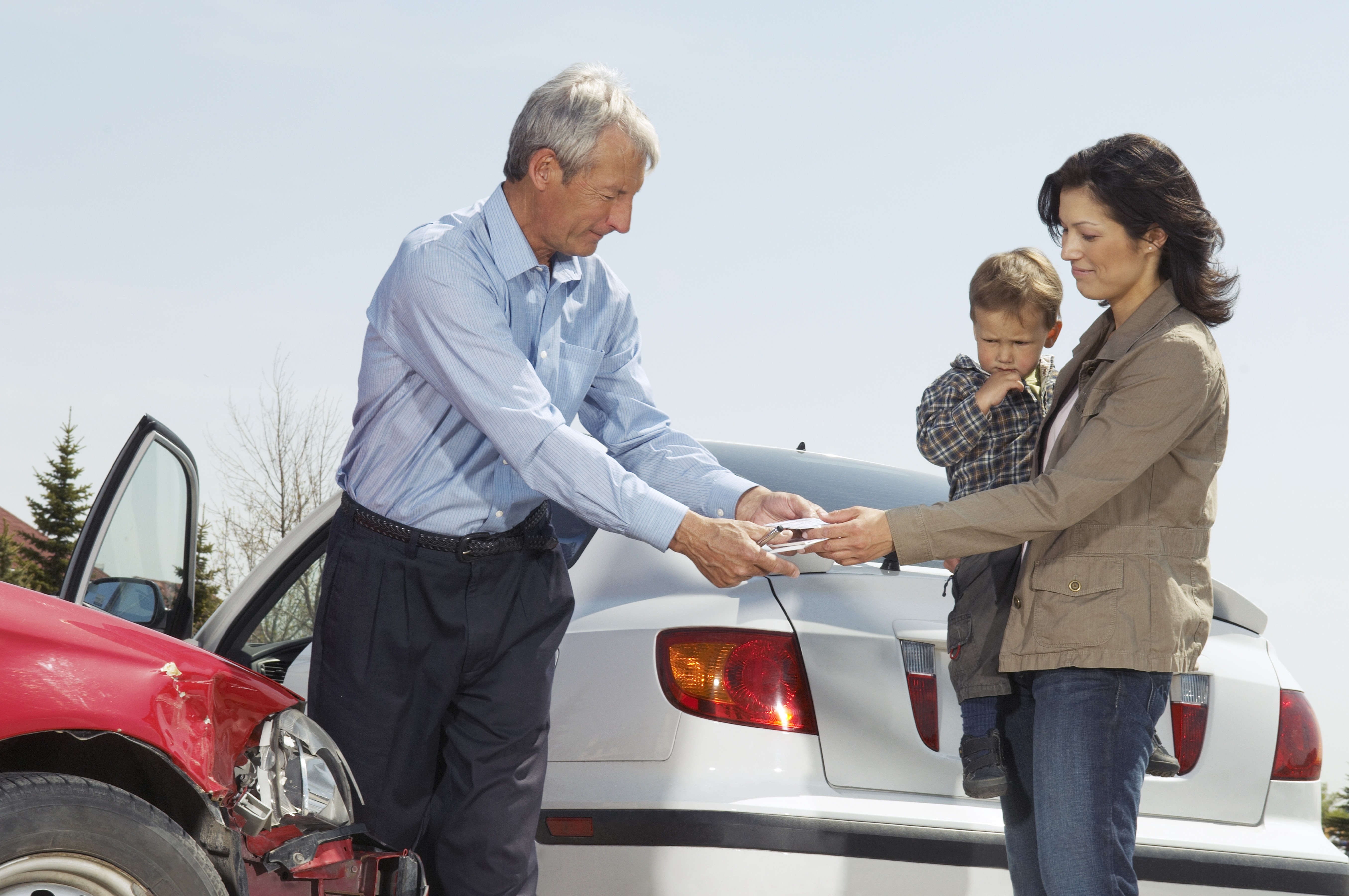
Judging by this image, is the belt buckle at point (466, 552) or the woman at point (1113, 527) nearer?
the woman at point (1113, 527)

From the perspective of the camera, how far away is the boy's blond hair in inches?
127

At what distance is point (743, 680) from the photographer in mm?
2746

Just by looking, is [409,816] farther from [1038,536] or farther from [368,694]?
[1038,536]

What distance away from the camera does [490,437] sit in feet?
8.78

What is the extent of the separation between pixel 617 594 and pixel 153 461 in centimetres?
154

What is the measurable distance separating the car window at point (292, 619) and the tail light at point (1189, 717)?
2923 mm

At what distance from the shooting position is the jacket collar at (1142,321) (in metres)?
2.47

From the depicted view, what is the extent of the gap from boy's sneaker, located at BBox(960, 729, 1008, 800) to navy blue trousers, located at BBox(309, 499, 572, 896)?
89cm

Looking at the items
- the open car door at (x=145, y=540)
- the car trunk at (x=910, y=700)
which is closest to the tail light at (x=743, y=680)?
the car trunk at (x=910, y=700)

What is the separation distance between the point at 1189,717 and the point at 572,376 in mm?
1607

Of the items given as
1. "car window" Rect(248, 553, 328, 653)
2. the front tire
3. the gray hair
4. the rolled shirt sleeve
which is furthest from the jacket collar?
"car window" Rect(248, 553, 328, 653)

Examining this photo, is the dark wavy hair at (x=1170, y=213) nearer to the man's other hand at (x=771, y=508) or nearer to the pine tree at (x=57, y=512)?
the man's other hand at (x=771, y=508)

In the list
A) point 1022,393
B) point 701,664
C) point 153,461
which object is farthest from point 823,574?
point 153,461

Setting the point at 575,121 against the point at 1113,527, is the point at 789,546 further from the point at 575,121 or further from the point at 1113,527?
the point at 575,121
